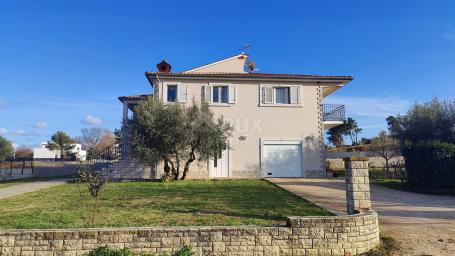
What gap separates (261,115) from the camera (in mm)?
20875

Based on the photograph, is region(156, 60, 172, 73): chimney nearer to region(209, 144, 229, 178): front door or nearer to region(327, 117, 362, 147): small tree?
region(209, 144, 229, 178): front door

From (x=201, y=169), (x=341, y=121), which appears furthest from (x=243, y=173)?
(x=341, y=121)

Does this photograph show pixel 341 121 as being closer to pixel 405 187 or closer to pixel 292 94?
pixel 292 94

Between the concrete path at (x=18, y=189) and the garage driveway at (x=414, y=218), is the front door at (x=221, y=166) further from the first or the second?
the concrete path at (x=18, y=189)

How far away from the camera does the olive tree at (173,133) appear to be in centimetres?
1688

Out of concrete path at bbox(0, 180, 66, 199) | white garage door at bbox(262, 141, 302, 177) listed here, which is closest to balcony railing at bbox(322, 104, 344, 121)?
white garage door at bbox(262, 141, 302, 177)

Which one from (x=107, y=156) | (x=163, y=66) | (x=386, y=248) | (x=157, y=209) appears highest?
(x=163, y=66)

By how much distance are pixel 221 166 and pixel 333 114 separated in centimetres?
859

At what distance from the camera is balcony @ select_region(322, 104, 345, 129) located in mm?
22078

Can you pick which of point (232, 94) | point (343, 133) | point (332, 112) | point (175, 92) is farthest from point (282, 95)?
point (343, 133)

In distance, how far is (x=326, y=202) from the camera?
34.5 feet

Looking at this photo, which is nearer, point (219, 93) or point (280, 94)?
point (219, 93)

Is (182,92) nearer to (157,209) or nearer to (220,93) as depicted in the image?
(220,93)

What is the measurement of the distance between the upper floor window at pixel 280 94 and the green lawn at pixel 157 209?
9.91m
